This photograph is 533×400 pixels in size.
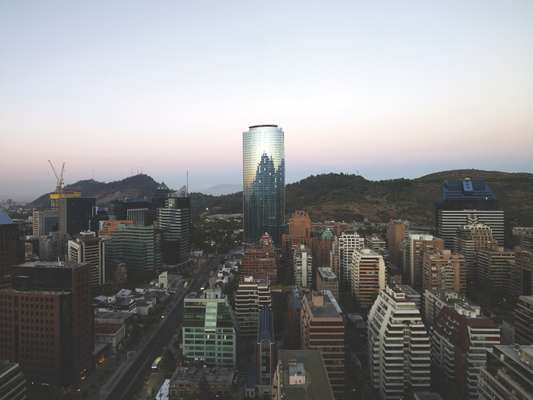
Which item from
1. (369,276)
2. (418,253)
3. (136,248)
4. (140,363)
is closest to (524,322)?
(369,276)

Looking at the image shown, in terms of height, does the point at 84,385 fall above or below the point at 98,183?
below

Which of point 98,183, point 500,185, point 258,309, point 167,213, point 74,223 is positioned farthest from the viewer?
point 98,183

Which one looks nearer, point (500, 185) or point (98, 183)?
point (500, 185)

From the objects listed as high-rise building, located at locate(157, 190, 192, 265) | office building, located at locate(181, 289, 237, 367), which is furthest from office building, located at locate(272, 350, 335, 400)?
high-rise building, located at locate(157, 190, 192, 265)

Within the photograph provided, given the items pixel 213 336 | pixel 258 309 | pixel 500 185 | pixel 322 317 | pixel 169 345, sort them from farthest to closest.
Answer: pixel 500 185 < pixel 258 309 < pixel 169 345 < pixel 213 336 < pixel 322 317

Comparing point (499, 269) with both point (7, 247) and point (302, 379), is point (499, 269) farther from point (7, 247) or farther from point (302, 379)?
point (7, 247)

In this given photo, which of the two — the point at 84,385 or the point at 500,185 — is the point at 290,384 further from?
the point at 500,185

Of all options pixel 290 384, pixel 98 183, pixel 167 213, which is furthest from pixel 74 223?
pixel 98 183

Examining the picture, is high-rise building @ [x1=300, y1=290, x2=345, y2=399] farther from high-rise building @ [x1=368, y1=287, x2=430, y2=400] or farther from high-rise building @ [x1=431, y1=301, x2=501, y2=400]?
high-rise building @ [x1=431, y1=301, x2=501, y2=400]
